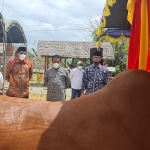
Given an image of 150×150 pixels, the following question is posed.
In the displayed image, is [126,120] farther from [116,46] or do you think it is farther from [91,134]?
[116,46]

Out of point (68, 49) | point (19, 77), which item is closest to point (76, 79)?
point (19, 77)

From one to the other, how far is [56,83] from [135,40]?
10.1 feet

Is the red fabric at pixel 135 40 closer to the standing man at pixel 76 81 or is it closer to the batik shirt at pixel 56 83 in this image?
the batik shirt at pixel 56 83

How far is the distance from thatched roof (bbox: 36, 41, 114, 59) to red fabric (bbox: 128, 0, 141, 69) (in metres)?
16.7

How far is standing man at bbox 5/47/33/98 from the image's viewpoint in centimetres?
468

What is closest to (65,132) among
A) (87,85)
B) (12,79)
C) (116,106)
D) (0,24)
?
(116,106)

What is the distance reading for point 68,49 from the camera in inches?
797

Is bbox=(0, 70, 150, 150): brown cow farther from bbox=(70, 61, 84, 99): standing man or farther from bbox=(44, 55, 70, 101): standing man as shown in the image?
bbox=(70, 61, 84, 99): standing man

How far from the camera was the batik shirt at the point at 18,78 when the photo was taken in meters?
4.68

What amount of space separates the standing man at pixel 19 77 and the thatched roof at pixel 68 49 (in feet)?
46.0

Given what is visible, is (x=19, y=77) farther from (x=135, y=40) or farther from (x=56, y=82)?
(x=135, y=40)

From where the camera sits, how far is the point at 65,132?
1539 millimetres

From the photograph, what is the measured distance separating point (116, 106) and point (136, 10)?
0.95 m

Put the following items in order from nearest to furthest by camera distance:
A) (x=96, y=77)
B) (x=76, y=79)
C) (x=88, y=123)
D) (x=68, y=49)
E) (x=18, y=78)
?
(x=88, y=123) < (x=96, y=77) < (x=18, y=78) < (x=76, y=79) < (x=68, y=49)
